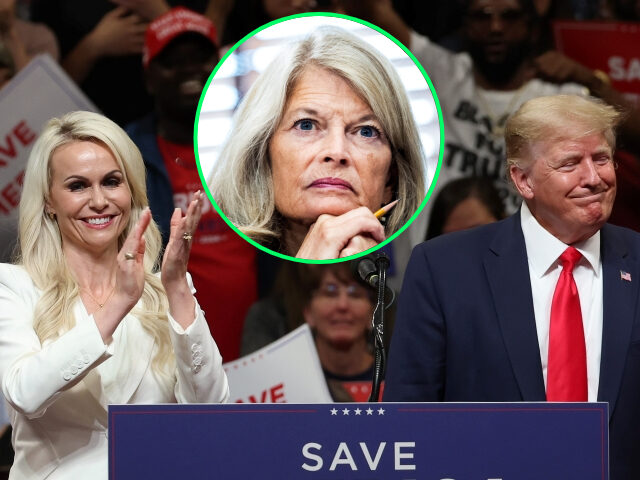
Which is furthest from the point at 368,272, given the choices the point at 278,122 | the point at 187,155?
the point at 187,155

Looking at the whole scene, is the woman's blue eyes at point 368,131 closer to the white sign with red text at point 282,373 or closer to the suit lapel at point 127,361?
the suit lapel at point 127,361

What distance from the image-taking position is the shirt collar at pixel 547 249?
9.07 feet

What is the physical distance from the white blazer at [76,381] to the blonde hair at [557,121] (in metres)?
1.06

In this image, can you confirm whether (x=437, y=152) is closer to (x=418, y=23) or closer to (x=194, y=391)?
(x=194, y=391)

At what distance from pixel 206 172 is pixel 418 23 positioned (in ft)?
6.45

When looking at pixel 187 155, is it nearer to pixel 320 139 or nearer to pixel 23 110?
pixel 23 110

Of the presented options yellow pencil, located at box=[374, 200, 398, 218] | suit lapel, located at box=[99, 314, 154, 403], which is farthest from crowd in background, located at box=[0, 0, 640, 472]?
suit lapel, located at box=[99, 314, 154, 403]

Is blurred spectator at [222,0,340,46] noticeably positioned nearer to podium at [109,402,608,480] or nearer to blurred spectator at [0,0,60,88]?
blurred spectator at [0,0,60,88]

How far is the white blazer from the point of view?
2348 mm

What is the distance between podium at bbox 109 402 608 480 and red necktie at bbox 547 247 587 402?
1.69 ft

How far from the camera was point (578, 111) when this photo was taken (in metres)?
2.76

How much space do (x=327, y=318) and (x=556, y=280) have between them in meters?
2.01

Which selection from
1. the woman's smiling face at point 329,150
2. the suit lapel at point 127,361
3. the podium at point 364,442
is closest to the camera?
the podium at point 364,442

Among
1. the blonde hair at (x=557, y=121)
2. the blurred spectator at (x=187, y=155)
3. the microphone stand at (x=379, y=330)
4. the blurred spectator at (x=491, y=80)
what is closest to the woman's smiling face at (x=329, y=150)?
the blonde hair at (x=557, y=121)
